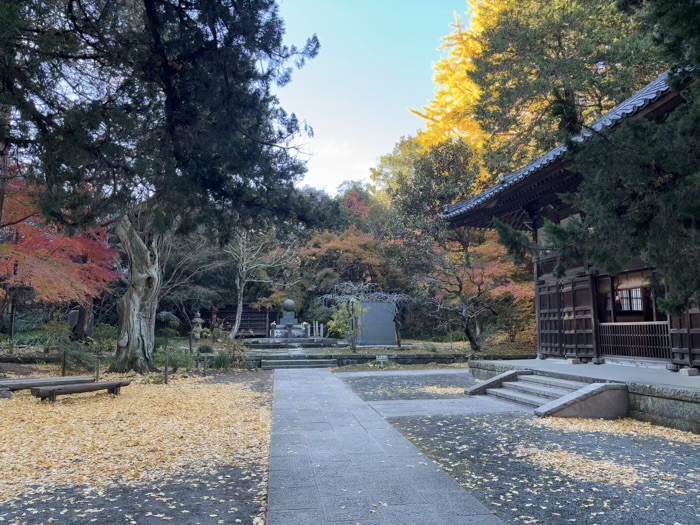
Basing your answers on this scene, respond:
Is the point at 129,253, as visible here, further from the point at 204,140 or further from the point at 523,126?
the point at 523,126

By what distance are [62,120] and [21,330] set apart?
819 inches

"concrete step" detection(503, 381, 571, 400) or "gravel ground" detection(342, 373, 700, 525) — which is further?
"concrete step" detection(503, 381, 571, 400)

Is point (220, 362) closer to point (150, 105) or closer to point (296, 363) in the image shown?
point (296, 363)

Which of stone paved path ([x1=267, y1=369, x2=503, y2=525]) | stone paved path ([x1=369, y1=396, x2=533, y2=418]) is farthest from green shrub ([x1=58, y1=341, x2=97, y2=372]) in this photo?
stone paved path ([x1=369, y1=396, x2=533, y2=418])

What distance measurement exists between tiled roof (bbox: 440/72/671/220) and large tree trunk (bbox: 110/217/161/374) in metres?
7.35

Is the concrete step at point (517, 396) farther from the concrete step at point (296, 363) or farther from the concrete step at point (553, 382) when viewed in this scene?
the concrete step at point (296, 363)

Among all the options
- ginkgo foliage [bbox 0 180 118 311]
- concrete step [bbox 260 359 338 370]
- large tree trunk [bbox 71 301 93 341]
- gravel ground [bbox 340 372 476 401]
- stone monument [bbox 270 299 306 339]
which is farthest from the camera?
stone monument [bbox 270 299 306 339]

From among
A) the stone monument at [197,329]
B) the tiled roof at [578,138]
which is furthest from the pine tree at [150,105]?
the stone monument at [197,329]

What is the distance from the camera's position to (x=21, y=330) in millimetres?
21609

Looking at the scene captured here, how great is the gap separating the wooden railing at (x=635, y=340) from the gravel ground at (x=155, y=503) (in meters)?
7.09

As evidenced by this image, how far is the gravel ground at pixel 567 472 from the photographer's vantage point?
3.11 meters

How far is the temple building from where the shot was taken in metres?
7.54

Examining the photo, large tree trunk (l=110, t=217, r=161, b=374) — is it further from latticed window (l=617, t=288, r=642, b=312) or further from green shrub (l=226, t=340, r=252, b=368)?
latticed window (l=617, t=288, r=642, b=312)

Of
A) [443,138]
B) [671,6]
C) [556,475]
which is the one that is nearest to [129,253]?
[556,475]
